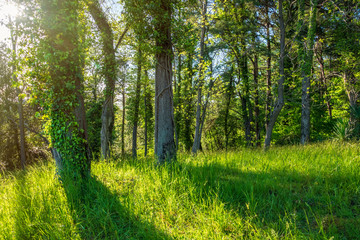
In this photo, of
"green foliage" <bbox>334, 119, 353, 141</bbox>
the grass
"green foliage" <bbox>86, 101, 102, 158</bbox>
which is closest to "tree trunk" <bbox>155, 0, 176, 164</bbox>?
the grass

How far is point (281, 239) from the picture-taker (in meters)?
1.93

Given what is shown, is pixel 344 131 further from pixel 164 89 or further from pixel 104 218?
pixel 104 218

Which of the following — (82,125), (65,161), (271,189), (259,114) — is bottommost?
(271,189)

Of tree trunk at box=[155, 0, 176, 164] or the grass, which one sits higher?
tree trunk at box=[155, 0, 176, 164]

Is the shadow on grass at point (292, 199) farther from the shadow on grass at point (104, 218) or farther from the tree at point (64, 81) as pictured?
the tree at point (64, 81)

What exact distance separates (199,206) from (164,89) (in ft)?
11.5

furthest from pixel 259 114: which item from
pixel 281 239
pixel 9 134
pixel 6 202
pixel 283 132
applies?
pixel 9 134

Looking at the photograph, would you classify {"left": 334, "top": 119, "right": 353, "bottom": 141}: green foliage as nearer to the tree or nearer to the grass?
the grass

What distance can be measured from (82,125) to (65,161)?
830mm

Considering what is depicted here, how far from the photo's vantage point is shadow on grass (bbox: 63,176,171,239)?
2312mm

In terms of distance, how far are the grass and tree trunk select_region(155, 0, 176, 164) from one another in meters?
1.35

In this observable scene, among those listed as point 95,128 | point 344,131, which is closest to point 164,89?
point 344,131

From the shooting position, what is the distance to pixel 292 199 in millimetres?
2746

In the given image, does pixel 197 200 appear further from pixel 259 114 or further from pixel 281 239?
pixel 259 114
